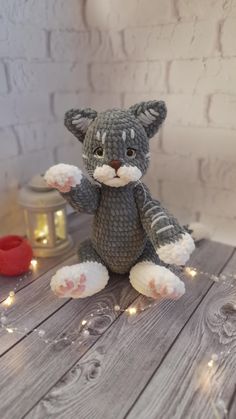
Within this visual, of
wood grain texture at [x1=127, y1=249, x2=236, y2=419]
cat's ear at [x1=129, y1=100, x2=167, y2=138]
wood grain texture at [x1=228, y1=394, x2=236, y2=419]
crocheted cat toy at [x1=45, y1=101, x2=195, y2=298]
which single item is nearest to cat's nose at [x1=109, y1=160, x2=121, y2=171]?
crocheted cat toy at [x1=45, y1=101, x2=195, y2=298]

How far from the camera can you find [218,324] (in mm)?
682

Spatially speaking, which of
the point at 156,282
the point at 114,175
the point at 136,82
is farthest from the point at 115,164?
the point at 136,82

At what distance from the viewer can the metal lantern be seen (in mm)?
888

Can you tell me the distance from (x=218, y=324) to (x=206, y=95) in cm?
56

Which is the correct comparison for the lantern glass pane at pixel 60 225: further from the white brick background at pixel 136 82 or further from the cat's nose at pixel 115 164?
the cat's nose at pixel 115 164

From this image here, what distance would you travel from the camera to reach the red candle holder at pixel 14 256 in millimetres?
816

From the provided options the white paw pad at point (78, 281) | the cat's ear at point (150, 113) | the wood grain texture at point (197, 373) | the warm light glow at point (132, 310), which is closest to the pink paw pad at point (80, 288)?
the white paw pad at point (78, 281)

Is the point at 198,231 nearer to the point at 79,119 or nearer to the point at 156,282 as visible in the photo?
the point at 156,282

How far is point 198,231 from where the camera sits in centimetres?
99

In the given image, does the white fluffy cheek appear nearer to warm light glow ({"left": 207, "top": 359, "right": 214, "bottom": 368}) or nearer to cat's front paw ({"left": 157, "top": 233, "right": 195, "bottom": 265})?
cat's front paw ({"left": 157, "top": 233, "right": 195, "bottom": 265})

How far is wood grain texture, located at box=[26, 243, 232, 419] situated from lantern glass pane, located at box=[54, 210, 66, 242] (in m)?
0.31

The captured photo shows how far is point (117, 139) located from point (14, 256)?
355 millimetres

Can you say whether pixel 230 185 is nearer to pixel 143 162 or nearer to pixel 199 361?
pixel 143 162

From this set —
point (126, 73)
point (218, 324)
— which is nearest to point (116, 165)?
point (218, 324)
